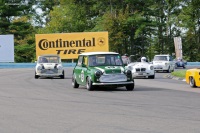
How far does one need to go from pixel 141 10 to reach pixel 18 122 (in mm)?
76559

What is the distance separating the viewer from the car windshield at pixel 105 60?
858 inches

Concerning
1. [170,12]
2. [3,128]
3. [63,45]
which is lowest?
[3,128]

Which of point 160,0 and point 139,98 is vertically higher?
point 160,0

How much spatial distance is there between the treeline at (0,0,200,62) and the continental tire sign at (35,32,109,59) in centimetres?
1698

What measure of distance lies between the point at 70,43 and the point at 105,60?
42796 mm

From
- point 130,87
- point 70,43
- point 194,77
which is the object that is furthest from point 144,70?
point 70,43

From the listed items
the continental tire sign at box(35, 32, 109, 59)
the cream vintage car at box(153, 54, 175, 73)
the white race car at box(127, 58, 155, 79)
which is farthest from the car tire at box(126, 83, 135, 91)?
the continental tire sign at box(35, 32, 109, 59)

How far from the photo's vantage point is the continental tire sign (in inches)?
2506

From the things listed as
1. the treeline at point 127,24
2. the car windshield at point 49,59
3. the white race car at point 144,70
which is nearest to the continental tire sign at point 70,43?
the treeline at point 127,24

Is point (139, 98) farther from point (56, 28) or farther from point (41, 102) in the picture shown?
point (56, 28)

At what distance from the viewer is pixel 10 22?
85.9 m

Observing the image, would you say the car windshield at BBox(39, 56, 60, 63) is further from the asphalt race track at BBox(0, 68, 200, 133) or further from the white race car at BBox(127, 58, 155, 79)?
the asphalt race track at BBox(0, 68, 200, 133)

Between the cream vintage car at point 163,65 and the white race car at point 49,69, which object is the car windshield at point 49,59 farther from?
the cream vintage car at point 163,65

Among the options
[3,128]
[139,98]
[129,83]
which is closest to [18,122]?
[3,128]
